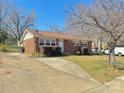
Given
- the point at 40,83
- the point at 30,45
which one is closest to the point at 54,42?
the point at 30,45

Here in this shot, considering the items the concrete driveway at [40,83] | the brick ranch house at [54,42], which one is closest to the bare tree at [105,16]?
the concrete driveway at [40,83]

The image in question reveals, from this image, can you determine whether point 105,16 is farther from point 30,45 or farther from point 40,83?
point 30,45

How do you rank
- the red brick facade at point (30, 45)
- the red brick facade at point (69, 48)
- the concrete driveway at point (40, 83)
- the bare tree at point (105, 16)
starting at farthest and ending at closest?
the red brick facade at point (69, 48)
the red brick facade at point (30, 45)
the bare tree at point (105, 16)
the concrete driveway at point (40, 83)

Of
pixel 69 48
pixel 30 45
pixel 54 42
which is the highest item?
pixel 54 42

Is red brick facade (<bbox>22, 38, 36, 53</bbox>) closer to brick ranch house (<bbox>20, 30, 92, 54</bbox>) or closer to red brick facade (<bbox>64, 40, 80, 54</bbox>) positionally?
brick ranch house (<bbox>20, 30, 92, 54</bbox>)

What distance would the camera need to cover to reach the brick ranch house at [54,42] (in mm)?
28094

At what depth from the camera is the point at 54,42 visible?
98.3ft

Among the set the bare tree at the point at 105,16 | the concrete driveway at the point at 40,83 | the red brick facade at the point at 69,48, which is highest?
the bare tree at the point at 105,16

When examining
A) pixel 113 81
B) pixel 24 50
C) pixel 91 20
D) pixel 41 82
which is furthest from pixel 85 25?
pixel 24 50

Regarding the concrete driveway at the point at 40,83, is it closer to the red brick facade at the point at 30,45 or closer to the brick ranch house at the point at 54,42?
the brick ranch house at the point at 54,42

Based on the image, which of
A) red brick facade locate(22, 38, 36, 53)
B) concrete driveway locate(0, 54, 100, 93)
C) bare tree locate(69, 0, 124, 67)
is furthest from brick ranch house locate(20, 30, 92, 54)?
concrete driveway locate(0, 54, 100, 93)

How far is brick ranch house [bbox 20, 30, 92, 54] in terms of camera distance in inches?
1106

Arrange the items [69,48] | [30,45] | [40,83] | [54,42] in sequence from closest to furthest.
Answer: [40,83], [54,42], [30,45], [69,48]

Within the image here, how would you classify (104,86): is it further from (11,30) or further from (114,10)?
(11,30)
